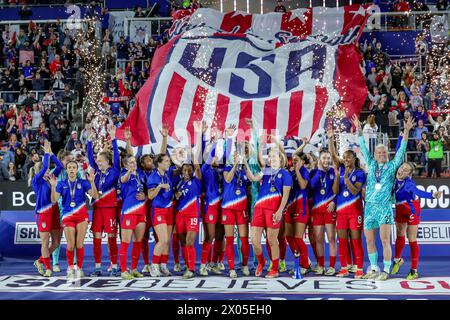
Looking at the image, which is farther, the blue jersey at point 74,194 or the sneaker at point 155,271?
the sneaker at point 155,271

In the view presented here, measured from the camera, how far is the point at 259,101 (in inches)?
606

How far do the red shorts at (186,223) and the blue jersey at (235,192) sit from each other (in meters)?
0.45

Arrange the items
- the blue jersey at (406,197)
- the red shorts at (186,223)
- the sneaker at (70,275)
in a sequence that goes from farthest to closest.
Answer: the red shorts at (186,223) → the blue jersey at (406,197) → the sneaker at (70,275)

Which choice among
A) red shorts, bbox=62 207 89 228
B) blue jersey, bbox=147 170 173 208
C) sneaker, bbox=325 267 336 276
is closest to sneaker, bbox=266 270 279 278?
sneaker, bbox=325 267 336 276

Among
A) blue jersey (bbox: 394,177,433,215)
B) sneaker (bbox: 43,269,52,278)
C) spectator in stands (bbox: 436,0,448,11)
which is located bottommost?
sneaker (bbox: 43,269,52,278)

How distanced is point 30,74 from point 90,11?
134 inches

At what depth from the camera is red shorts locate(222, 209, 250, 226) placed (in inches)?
383

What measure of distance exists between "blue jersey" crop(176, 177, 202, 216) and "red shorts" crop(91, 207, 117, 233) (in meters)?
0.92

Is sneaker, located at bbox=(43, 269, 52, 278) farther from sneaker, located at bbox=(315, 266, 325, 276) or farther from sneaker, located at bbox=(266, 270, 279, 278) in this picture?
sneaker, located at bbox=(315, 266, 325, 276)

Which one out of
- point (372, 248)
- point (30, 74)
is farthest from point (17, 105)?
point (372, 248)

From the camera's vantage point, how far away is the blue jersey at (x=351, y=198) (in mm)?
9492

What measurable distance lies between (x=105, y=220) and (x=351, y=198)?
340 cm

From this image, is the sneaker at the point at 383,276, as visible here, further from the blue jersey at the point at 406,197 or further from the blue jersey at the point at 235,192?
the blue jersey at the point at 235,192

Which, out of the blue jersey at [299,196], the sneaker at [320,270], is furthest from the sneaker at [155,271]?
the sneaker at [320,270]
